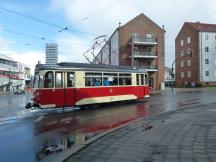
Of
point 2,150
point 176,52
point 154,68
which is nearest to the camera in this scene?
point 2,150

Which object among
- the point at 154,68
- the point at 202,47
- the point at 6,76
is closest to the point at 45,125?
the point at 154,68

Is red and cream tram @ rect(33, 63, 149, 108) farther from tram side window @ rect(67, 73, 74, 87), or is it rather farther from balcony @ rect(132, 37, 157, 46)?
balcony @ rect(132, 37, 157, 46)

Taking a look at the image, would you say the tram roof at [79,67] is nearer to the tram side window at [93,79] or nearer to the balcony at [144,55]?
the tram side window at [93,79]

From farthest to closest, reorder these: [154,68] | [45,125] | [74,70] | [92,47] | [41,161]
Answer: [154,68] < [92,47] < [74,70] < [45,125] < [41,161]

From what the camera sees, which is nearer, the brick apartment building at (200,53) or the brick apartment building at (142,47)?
the brick apartment building at (142,47)

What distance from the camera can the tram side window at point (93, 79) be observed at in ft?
70.8

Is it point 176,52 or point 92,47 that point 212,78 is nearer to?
point 176,52

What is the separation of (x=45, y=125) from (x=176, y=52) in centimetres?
7884

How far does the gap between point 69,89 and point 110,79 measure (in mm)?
4233

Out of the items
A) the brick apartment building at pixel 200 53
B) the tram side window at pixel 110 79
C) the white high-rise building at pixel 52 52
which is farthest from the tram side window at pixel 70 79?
the brick apartment building at pixel 200 53

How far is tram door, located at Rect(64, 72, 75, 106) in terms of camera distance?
20077mm

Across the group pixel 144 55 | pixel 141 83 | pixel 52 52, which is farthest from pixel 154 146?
pixel 144 55

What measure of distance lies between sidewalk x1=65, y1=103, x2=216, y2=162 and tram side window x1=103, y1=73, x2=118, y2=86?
11.6 m

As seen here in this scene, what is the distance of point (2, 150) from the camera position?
9.01 m
